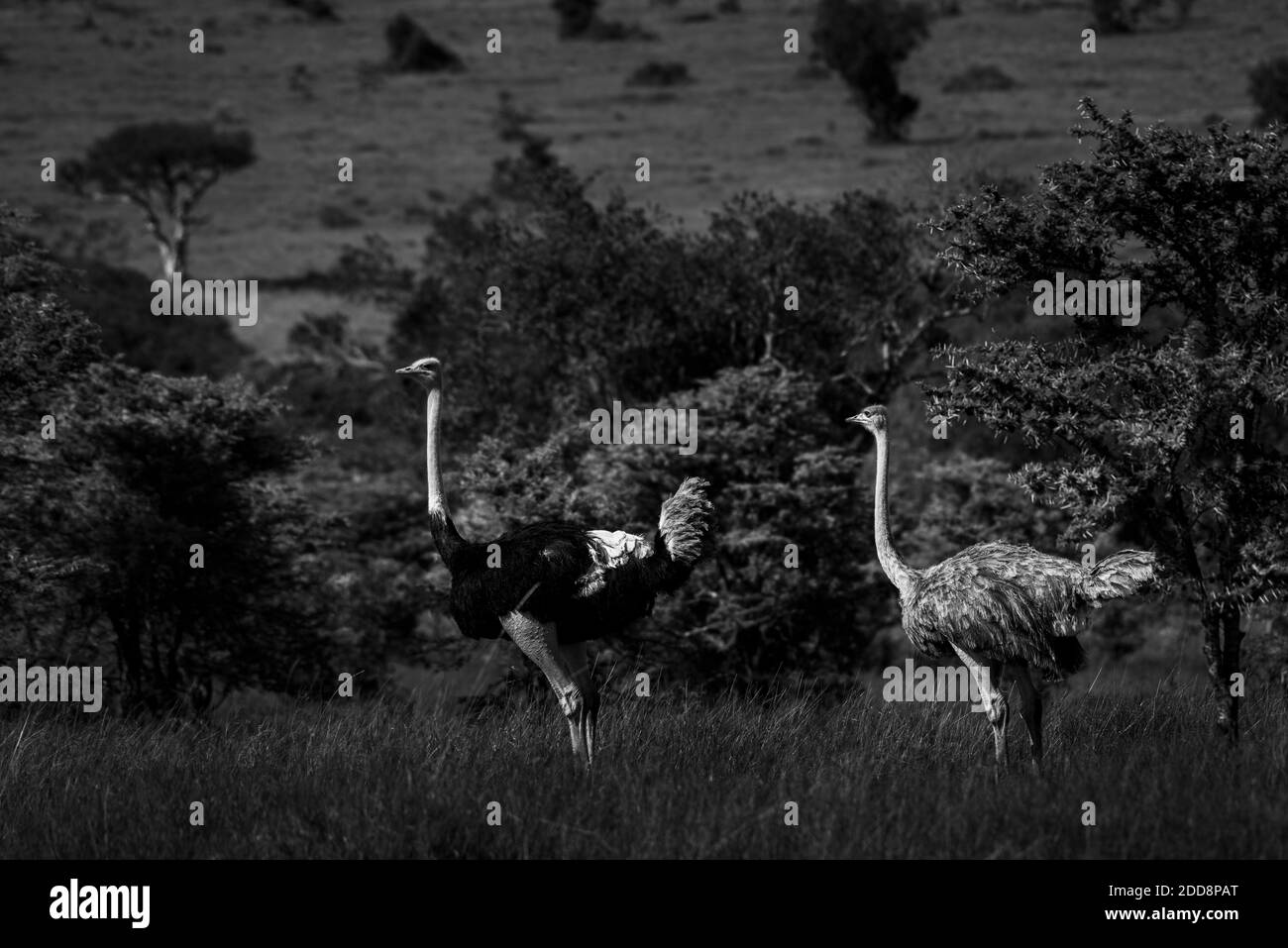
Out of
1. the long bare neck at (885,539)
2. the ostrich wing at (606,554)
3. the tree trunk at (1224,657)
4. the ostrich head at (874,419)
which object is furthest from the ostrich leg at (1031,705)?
the ostrich wing at (606,554)

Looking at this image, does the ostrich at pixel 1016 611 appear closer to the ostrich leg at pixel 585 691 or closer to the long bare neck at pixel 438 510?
the ostrich leg at pixel 585 691

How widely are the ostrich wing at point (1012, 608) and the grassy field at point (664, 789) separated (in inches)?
23.3

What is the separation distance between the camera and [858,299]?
2753 cm

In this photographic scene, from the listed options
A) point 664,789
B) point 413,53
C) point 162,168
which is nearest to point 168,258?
point 162,168

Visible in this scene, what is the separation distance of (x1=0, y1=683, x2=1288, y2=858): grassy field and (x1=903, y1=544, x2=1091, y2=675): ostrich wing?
0.59 metres

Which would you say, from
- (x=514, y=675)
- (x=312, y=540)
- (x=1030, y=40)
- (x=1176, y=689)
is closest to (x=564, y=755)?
(x=1176, y=689)

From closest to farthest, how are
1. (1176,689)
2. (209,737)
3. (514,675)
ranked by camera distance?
(209,737)
(1176,689)
(514,675)

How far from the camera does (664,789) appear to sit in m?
9.53

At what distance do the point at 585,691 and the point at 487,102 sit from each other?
260 feet

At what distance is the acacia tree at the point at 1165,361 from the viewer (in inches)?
453

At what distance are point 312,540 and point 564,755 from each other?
11.0 metres

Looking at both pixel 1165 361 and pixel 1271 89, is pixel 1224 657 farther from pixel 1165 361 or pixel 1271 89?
pixel 1271 89
